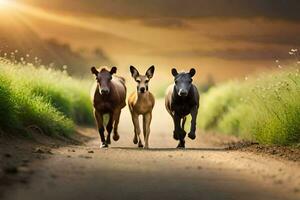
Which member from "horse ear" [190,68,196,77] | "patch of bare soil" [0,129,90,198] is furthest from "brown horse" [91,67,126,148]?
"horse ear" [190,68,196,77]

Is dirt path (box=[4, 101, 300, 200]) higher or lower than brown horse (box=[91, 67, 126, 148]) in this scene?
lower

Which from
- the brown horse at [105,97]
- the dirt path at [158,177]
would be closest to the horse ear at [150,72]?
the brown horse at [105,97]

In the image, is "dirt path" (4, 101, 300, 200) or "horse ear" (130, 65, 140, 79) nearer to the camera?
"dirt path" (4, 101, 300, 200)

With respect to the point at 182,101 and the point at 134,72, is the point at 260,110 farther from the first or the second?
the point at 134,72

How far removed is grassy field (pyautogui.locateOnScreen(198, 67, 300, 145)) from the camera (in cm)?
1412

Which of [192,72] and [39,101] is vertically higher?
[192,72]

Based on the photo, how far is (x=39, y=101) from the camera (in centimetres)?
1761

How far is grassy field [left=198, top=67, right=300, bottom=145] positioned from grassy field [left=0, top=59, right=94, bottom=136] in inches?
191

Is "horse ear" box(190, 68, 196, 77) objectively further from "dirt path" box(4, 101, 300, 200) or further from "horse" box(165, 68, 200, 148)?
"dirt path" box(4, 101, 300, 200)

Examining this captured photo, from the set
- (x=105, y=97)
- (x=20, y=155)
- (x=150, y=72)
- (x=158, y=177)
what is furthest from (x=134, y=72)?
(x=158, y=177)

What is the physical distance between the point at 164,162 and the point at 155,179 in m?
1.86

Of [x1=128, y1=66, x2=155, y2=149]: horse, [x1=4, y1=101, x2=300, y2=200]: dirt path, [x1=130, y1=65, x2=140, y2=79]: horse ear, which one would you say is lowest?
[x1=4, y1=101, x2=300, y2=200]: dirt path

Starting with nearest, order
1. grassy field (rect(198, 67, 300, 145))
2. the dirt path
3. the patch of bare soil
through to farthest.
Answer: the dirt path → the patch of bare soil → grassy field (rect(198, 67, 300, 145))

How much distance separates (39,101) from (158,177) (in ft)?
28.9
